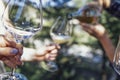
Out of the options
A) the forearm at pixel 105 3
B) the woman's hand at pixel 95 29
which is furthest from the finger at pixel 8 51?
the forearm at pixel 105 3

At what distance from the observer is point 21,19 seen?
0.82m

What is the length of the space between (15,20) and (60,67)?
5.02m

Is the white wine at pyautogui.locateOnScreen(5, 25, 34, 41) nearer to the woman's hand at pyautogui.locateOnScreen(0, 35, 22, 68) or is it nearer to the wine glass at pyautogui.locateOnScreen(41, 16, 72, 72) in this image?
the woman's hand at pyautogui.locateOnScreen(0, 35, 22, 68)

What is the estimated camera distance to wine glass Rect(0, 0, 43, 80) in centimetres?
79

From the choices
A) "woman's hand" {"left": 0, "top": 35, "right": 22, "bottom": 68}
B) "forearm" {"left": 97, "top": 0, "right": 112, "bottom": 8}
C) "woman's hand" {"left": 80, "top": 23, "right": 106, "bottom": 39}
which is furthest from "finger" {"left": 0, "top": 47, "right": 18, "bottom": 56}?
"forearm" {"left": 97, "top": 0, "right": 112, "bottom": 8}

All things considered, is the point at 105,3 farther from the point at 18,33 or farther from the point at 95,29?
the point at 18,33

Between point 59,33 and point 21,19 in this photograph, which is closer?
point 21,19

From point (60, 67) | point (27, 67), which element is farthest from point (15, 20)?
point (60, 67)

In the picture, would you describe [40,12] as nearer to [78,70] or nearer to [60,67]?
[60,67]

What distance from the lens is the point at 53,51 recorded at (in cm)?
115

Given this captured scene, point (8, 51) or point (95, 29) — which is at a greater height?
point (8, 51)

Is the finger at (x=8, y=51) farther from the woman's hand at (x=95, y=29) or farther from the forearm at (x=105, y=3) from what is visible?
the forearm at (x=105, y=3)

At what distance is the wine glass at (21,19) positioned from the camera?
0.79 m

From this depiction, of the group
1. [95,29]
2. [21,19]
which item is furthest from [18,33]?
[95,29]
